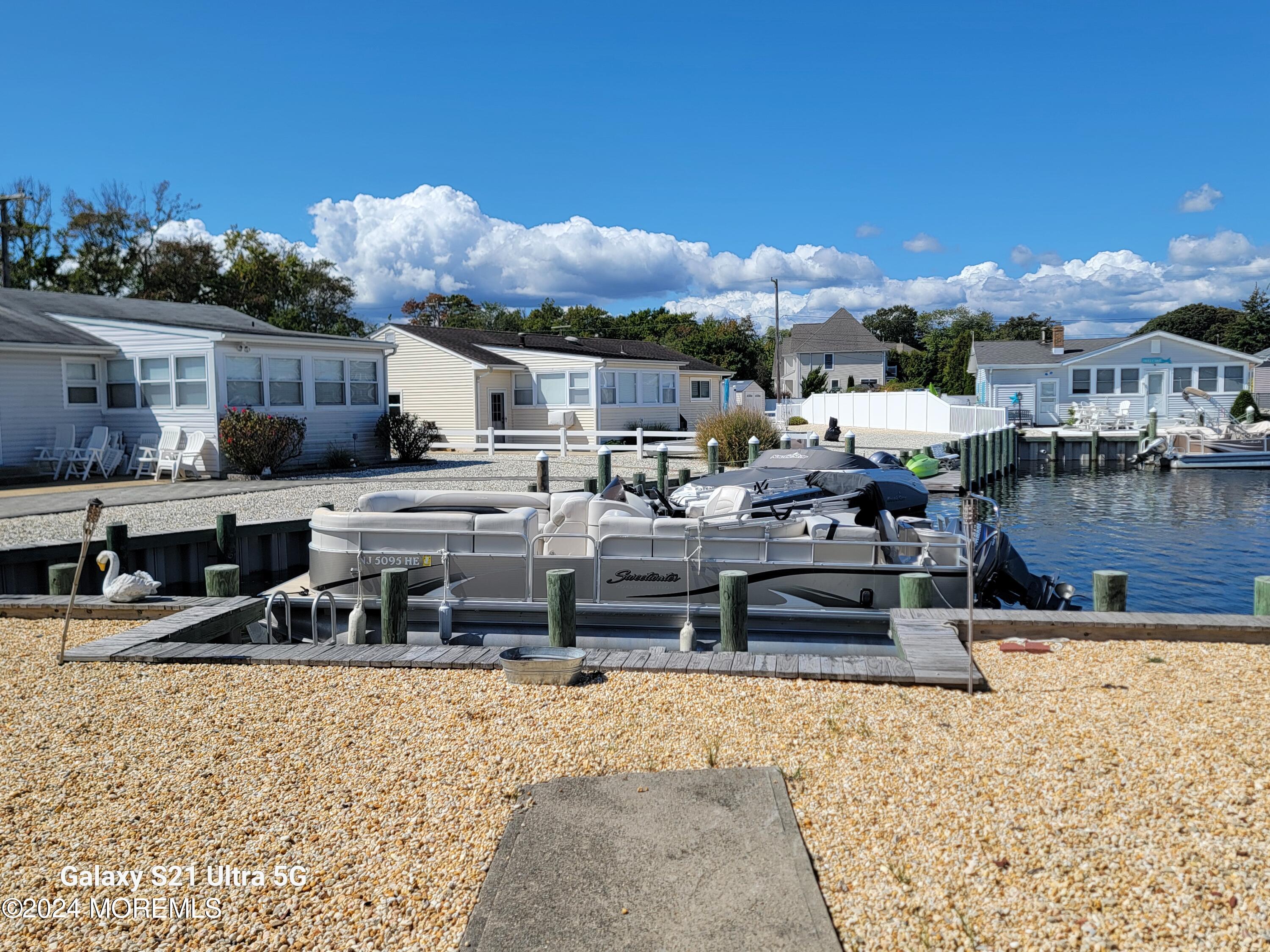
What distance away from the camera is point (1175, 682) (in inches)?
243

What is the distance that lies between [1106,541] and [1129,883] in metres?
17.2

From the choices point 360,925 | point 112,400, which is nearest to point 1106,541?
point 360,925

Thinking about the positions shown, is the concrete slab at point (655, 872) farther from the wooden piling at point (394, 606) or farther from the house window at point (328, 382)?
the house window at point (328, 382)

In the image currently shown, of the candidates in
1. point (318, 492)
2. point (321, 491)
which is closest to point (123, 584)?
point (318, 492)

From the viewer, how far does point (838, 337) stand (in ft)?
264

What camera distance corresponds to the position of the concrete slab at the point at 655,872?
3.54 m

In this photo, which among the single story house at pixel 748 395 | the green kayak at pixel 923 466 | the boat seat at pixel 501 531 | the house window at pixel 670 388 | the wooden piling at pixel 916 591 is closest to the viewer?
the wooden piling at pixel 916 591

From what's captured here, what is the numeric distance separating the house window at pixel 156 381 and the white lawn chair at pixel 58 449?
5.56 ft

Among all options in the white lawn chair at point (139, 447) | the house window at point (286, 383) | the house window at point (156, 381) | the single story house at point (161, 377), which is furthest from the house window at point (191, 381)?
the house window at point (286, 383)

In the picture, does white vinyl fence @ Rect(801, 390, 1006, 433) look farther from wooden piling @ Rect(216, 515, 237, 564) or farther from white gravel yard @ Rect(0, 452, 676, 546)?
wooden piling @ Rect(216, 515, 237, 564)

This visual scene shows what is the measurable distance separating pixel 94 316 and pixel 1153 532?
83.8ft

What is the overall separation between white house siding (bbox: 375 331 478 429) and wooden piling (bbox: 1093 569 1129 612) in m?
27.6

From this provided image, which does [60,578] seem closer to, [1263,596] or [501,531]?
[501,531]

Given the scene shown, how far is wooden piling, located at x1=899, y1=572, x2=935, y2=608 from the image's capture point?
815cm
